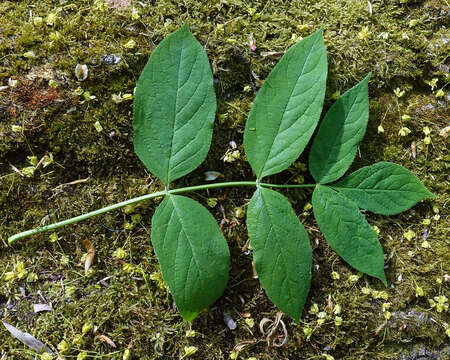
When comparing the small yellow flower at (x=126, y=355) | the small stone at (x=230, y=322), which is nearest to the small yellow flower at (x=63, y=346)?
the small yellow flower at (x=126, y=355)

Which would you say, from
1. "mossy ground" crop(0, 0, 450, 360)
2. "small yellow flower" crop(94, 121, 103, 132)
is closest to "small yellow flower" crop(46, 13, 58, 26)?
"mossy ground" crop(0, 0, 450, 360)

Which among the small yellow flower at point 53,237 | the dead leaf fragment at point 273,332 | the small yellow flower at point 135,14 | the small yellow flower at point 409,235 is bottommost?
the dead leaf fragment at point 273,332

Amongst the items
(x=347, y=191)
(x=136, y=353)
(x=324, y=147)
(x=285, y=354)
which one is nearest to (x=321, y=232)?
(x=347, y=191)

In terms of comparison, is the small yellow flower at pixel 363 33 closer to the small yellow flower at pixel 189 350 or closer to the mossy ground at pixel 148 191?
the mossy ground at pixel 148 191

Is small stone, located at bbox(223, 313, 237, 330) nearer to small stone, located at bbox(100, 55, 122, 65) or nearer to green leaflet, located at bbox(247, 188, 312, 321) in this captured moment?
green leaflet, located at bbox(247, 188, 312, 321)

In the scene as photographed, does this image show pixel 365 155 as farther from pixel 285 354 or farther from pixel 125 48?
pixel 125 48

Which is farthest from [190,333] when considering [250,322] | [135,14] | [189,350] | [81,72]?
[135,14]

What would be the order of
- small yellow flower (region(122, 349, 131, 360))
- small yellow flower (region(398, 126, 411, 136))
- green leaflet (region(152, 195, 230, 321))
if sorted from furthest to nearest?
small yellow flower (region(398, 126, 411, 136)) < small yellow flower (region(122, 349, 131, 360)) < green leaflet (region(152, 195, 230, 321))
